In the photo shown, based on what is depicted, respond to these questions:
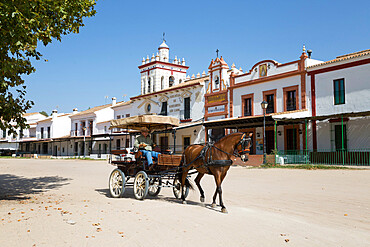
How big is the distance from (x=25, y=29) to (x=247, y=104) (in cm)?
2132

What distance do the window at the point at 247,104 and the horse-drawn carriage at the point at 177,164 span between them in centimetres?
1705

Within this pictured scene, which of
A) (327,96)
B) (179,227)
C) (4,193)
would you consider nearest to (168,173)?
(179,227)

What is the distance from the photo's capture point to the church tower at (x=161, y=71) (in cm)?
3850

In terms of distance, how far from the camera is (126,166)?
31.5 feet

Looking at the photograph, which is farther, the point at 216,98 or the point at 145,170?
the point at 216,98

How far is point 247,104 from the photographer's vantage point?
27.0m

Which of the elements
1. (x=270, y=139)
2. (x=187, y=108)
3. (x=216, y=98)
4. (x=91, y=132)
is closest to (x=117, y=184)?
(x=270, y=139)

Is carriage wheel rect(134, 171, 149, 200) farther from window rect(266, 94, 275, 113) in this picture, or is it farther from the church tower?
the church tower

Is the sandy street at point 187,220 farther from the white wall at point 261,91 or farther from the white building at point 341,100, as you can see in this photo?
the white wall at point 261,91

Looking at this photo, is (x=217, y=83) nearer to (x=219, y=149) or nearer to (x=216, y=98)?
(x=216, y=98)

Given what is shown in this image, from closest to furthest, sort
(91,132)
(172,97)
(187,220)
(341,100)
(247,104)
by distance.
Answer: (187,220) → (341,100) → (247,104) → (172,97) → (91,132)

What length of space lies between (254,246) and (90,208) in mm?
3910

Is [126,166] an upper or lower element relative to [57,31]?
lower

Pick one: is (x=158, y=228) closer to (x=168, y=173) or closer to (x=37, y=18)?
(x=168, y=173)
